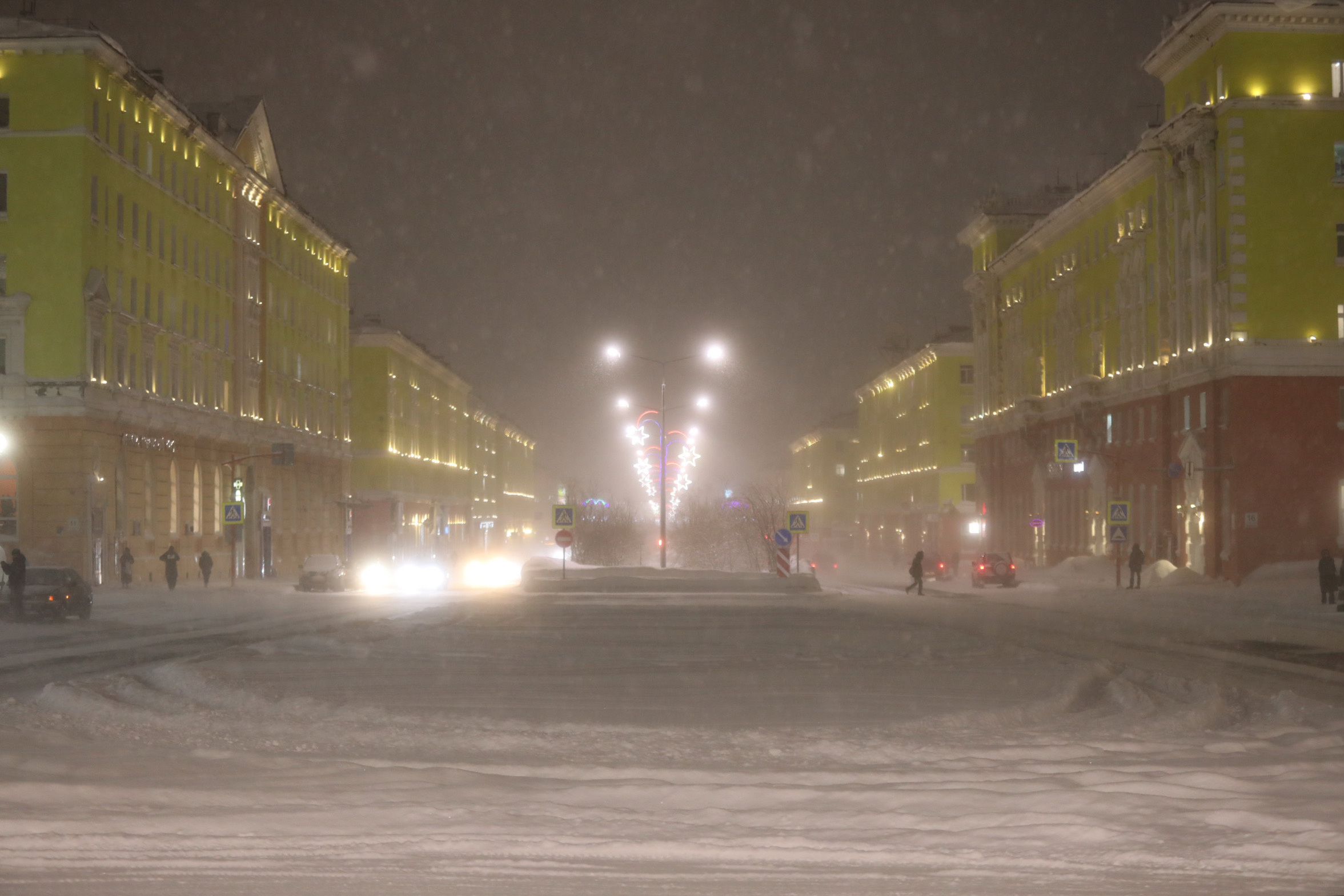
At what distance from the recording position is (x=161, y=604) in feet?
146

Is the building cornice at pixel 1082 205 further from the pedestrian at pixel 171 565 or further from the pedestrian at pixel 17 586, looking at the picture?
the pedestrian at pixel 17 586

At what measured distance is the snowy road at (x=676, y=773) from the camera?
8664mm

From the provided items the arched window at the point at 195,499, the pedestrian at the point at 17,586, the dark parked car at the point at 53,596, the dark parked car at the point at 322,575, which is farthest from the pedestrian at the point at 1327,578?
the arched window at the point at 195,499

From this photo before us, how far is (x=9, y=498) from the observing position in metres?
48.7

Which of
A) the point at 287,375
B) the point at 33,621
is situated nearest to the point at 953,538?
the point at 287,375

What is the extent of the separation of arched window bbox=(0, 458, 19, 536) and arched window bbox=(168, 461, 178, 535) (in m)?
9.67

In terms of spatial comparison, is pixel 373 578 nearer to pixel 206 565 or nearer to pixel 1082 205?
pixel 206 565

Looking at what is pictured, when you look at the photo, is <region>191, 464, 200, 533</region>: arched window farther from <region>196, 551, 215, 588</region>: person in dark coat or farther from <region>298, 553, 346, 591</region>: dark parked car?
<region>196, 551, 215, 588</region>: person in dark coat

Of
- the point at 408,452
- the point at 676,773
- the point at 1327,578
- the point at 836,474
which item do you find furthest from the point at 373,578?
the point at 836,474

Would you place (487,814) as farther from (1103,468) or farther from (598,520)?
(598,520)

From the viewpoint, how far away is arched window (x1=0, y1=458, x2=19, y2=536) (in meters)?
48.4

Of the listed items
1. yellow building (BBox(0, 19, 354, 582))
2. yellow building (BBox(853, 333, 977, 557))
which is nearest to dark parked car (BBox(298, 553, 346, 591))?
yellow building (BBox(0, 19, 354, 582))

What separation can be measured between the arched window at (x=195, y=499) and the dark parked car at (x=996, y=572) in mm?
32670

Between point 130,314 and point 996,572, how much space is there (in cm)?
3600
